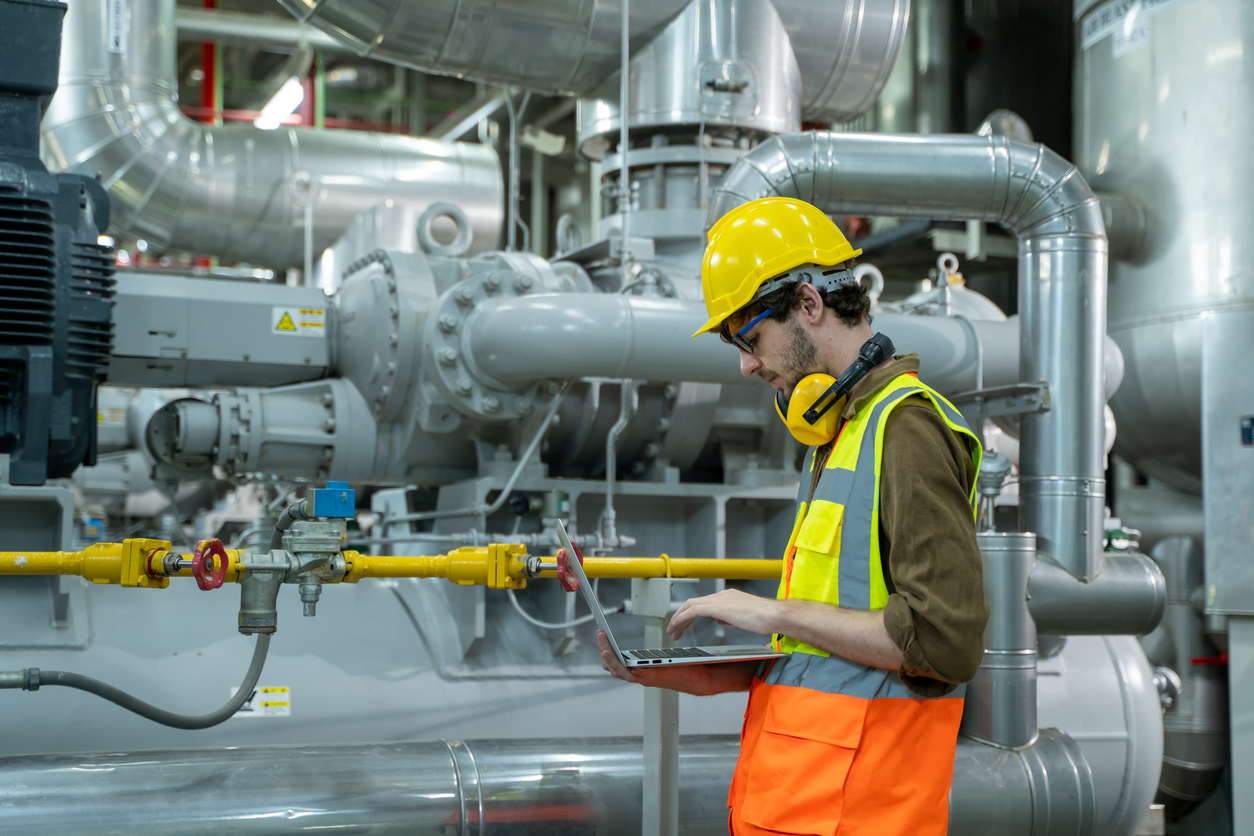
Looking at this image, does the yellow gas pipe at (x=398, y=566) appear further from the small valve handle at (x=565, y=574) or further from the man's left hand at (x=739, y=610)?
the man's left hand at (x=739, y=610)

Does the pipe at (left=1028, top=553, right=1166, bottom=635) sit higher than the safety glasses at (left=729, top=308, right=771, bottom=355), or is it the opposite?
the safety glasses at (left=729, top=308, right=771, bottom=355)

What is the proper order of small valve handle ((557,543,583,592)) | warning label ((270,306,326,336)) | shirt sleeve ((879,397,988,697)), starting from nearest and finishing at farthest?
shirt sleeve ((879,397,988,697)), small valve handle ((557,543,583,592)), warning label ((270,306,326,336))

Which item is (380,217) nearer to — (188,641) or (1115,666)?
(188,641)

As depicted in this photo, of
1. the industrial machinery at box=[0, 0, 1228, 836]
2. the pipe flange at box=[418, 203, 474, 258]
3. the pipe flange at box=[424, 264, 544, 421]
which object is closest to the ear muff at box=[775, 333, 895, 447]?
the industrial machinery at box=[0, 0, 1228, 836]

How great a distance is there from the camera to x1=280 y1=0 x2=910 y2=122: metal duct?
140 inches

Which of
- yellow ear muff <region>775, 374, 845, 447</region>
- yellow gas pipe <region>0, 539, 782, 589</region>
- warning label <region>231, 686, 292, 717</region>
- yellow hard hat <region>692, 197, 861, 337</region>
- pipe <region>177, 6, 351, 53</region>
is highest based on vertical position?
pipe <region>177, 6, 351, 53</region>

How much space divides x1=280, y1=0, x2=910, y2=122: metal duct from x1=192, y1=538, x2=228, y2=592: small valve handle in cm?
215

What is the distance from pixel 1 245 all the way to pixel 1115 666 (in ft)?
10.7

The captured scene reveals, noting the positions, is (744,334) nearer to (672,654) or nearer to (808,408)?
(808,408)

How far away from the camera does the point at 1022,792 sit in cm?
269

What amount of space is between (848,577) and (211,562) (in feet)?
3.39

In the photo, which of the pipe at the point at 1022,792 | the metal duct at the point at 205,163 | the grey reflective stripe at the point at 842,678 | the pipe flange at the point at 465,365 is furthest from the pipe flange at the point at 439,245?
the grey reflective stripe at the point at 842,678

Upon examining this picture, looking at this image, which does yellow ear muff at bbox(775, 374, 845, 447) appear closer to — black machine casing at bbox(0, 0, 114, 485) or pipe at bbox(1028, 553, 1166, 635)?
pipe at bbox(1028, 553, 1166, 635)

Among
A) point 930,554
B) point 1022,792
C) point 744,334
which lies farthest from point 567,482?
point 930,554
